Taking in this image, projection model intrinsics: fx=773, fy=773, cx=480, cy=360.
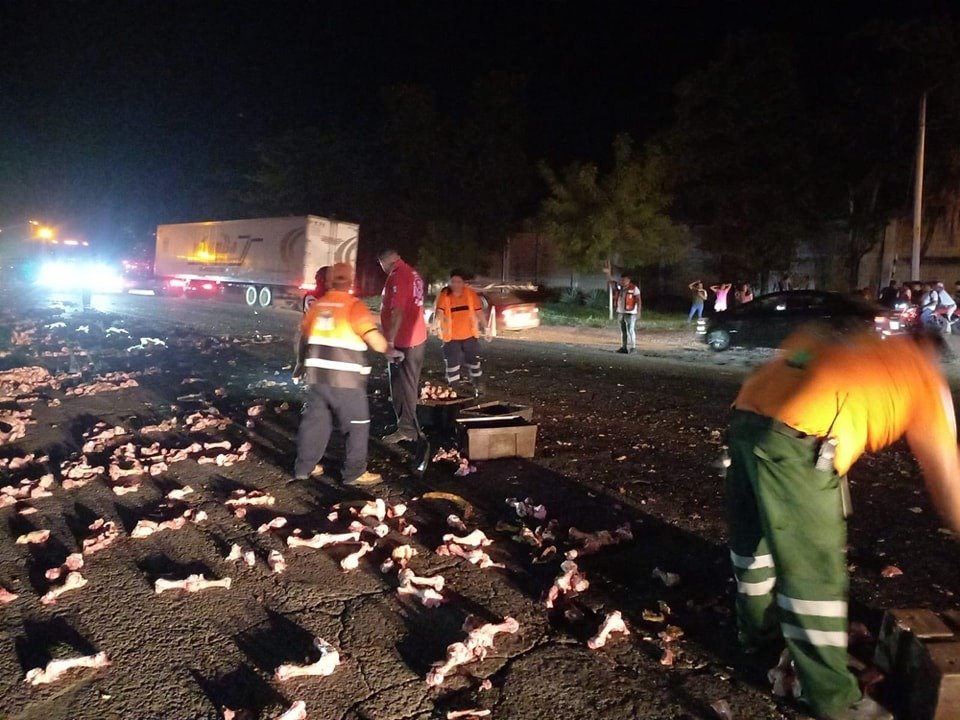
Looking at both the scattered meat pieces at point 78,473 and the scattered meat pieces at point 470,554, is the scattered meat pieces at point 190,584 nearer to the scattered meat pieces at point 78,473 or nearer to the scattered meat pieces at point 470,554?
the scattered meat pieces at point 470,554

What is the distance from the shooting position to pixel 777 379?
3258mm

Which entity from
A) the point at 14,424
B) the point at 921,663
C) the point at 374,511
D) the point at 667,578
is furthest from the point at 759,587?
the point at 14,424

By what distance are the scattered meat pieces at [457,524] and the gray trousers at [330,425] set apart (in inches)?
44.2

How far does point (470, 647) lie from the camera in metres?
3.74

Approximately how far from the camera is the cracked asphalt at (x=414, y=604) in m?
3.43

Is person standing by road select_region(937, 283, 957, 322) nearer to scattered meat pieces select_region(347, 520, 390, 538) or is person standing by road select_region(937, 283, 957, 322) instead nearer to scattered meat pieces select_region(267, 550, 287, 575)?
scattered meat pieces select_region(347, 520, 390, 538)

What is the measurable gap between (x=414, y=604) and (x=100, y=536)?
2.28 m

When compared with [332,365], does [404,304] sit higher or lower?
higher

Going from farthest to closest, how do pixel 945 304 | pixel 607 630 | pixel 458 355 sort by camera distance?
pixel 945 304
pixel 458 355
pixel 607 630

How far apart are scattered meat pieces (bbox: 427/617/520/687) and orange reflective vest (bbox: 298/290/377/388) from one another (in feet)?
8.47

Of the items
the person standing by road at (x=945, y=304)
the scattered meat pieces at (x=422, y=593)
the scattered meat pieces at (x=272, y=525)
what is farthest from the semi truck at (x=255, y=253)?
the scattered meat pieces at (x=422, y=593)

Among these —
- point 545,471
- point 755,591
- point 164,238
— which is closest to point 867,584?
point 755,591

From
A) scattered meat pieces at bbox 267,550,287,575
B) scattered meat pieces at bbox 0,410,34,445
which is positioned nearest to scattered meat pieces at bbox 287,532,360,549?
scattered meat pieces at bbox 267,550,287,575

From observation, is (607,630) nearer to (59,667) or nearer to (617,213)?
(59,667)
